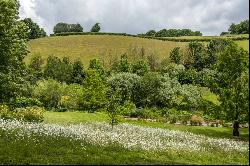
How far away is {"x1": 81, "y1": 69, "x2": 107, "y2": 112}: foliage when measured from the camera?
7269 cm

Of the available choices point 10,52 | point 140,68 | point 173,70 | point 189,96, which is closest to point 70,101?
point 189,96

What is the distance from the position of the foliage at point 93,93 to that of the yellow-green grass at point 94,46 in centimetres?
6220

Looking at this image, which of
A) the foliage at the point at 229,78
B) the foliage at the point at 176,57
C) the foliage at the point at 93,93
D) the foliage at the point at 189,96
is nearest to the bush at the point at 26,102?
the foliage at the point at 93,93

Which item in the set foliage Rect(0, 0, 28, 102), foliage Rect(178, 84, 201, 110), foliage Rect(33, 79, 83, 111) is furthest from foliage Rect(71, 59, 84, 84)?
foliage Rect(0, 0, 28, 102)

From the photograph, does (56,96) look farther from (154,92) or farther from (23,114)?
(23,114)

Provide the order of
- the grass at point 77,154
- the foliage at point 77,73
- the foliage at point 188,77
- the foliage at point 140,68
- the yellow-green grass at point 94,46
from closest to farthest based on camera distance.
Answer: the grass at point 77,154, the foliage at point 140,68, the foliage at point 188,77, the foliage at point 77,73, the yellow-green grass at point 94,46

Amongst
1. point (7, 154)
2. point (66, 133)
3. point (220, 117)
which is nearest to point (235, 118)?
point (220, 117)

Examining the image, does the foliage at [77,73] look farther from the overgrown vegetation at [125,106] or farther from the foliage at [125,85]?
the foliage at [125,85]

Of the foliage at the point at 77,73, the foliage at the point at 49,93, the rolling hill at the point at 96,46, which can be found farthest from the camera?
the rolling hill at the point at 96,46

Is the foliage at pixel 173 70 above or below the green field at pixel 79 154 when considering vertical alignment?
above

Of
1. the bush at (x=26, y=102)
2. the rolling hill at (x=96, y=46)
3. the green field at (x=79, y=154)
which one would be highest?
the rolling hill at (x=96, y=46)

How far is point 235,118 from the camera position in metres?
41.3

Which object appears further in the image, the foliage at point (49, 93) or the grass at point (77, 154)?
the foliage at point (49, 93)

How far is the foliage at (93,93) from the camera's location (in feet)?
238
